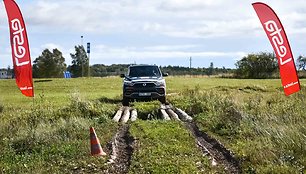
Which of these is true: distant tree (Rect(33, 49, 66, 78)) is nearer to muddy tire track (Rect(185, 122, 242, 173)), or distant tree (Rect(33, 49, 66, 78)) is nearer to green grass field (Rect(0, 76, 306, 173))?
green grass field (Rect(0, 76, 306, 173))

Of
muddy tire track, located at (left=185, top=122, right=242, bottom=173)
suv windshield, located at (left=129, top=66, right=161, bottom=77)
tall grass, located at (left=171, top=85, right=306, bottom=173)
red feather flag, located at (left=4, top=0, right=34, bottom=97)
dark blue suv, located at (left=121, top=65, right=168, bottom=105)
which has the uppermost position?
red feather flag, located at (left=4, top=0, right=34, bottom=97)

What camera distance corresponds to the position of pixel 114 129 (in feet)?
44.8

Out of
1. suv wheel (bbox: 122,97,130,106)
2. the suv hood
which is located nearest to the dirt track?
the suv hood

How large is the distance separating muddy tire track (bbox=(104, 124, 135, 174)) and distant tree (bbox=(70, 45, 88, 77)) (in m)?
70.8

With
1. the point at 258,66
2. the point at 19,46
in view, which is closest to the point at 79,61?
the point at 258,66

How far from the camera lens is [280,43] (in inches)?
488

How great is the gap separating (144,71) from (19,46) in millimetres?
9712

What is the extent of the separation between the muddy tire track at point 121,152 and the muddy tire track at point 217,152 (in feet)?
5.41

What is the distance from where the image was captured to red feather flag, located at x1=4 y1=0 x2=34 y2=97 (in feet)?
44.6

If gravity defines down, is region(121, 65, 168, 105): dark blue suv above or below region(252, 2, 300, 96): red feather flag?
below

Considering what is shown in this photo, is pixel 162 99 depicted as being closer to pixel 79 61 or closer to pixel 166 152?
pixel 166 152

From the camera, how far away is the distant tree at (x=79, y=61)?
273ft

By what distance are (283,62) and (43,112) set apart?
26.8ft

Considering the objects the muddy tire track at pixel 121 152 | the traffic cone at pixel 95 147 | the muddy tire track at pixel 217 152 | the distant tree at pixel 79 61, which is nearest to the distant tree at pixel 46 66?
the distant tree at pixel 79 61
